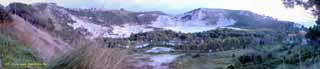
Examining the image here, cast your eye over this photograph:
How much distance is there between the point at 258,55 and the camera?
18.1 m

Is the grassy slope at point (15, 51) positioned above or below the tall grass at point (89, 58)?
below

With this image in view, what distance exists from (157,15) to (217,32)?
4537 millimetres

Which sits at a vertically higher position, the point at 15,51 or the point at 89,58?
the point at 89,58

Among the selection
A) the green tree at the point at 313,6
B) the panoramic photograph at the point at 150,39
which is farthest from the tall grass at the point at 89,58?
the green tree at the point at 313,6

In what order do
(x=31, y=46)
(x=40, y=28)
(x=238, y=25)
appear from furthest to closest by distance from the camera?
(x=238, y=25) → (x=40, y=28) → (x=31, y=46)

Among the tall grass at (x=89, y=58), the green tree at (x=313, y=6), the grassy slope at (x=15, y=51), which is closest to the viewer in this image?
the tall grass at (x=89, y=58)

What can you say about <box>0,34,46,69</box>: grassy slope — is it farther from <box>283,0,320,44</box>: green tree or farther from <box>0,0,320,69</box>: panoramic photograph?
<box>283,0,320,44</box>: green tree

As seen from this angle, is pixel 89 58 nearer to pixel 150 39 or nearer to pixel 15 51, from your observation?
pixel 15 51

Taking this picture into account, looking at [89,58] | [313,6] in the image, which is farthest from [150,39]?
[89,58]

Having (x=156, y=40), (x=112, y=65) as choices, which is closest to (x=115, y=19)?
(x=156, y=40)

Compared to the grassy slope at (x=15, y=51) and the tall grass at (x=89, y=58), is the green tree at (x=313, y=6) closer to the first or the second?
the grassy slope at (x=15, y=51)

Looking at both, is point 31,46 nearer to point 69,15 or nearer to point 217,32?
point 69,15

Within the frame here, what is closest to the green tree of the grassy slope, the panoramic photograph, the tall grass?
the panoramic photograph

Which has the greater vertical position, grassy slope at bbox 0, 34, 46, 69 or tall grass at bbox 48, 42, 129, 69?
tall grass at bbox 48, 42, 129, 69
